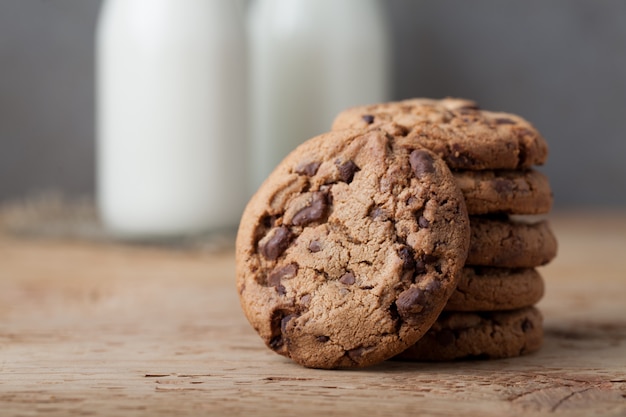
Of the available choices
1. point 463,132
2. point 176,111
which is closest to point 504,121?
point 463,132

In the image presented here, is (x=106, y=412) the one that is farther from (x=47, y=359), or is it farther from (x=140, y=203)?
(x=140, y=203)

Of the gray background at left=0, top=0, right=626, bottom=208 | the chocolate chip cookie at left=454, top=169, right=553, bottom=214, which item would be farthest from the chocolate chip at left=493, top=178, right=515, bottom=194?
the gray background at left=0, top=0, right=626, bottom=208

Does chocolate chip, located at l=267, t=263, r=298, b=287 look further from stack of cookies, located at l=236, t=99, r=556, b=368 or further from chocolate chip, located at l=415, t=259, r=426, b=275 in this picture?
chocolate chip, located at l=415, t=259, r=426, b=275

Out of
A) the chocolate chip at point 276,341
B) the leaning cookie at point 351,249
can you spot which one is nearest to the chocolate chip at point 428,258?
the leaning cookie at point 351,249

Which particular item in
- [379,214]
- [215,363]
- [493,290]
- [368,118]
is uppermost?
[368,118]

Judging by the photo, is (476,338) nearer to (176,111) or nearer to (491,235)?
(491,235)
